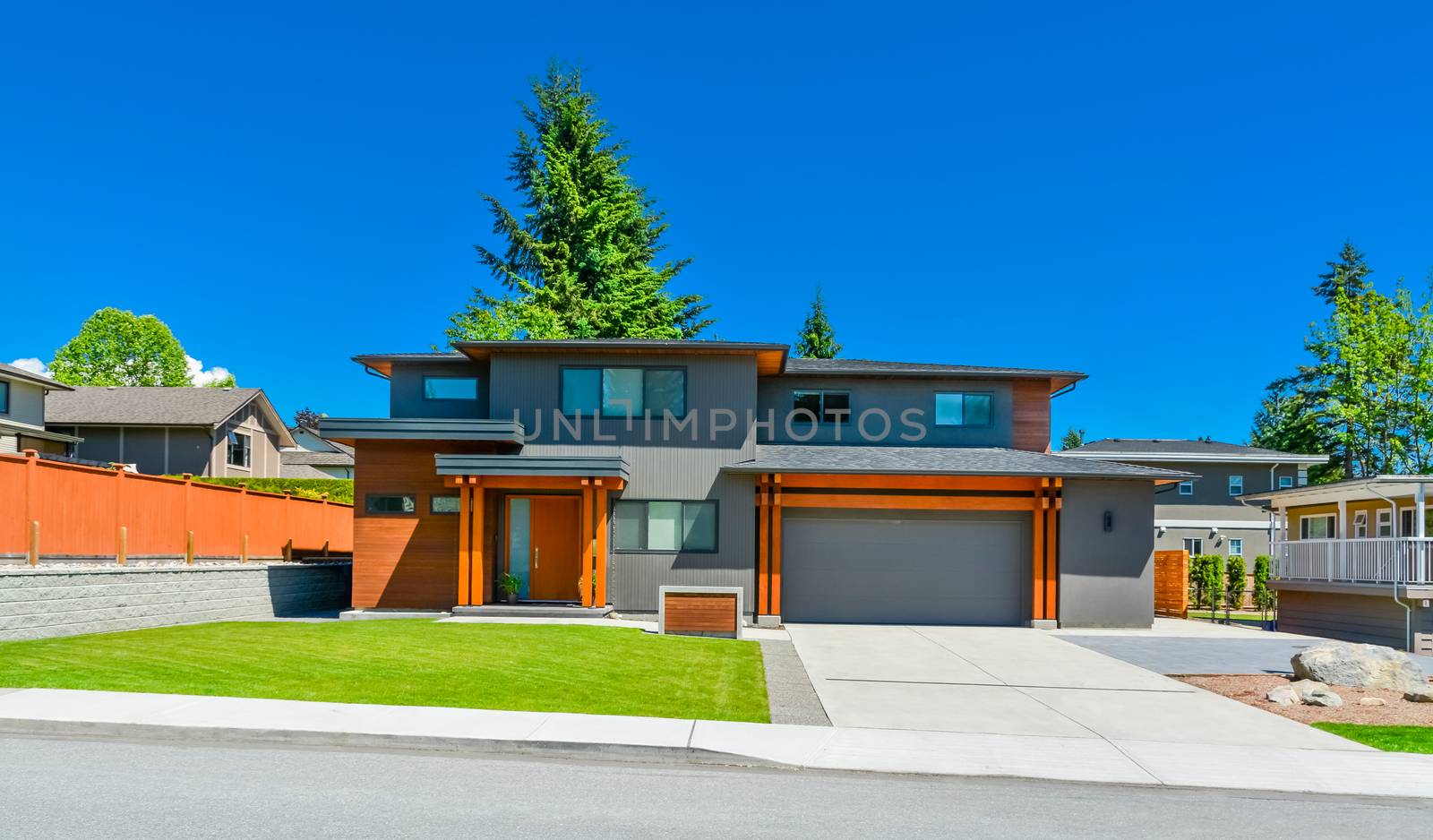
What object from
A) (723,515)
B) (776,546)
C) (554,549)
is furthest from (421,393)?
(776,546)

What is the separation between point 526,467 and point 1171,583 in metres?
17.4

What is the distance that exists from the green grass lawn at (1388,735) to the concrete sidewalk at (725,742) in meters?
0.47

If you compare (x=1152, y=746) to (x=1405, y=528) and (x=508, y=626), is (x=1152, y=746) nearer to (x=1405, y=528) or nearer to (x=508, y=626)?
(x=508, y=626)

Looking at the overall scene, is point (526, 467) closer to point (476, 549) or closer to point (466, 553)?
point (476, 549)

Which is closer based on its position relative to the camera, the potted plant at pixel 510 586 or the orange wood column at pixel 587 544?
the orange wood column at pixel 587 544

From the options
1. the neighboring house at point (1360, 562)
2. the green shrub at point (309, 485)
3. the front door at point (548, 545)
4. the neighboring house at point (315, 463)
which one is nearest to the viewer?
the neighboring house at point (1360, 562)

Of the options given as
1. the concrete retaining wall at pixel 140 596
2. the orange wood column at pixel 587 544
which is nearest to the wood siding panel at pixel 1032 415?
the orange wood column at pixel 587 544

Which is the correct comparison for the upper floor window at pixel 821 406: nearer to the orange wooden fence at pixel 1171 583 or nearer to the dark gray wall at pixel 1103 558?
the dark gray wall at pixel 1103 558

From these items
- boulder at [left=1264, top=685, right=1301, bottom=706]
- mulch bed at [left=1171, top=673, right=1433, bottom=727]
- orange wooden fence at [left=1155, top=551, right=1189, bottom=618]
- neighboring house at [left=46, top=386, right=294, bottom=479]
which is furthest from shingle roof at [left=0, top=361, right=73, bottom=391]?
boulder at [left=1264, top=685, right=1301, bottom=706]

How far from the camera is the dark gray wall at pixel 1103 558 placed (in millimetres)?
22516

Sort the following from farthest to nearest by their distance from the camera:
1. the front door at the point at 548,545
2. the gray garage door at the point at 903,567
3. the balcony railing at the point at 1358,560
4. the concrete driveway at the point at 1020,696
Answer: the gray garage door at the point at 903,567
the front door at the point at 548,545
the balcony railing at the point at 1358,560
the concrete driveway at the point at 1020,696

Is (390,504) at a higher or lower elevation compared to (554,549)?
higher

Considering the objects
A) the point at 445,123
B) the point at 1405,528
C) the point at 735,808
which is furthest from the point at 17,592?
the point at 445,123

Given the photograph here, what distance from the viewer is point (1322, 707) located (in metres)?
12.6
